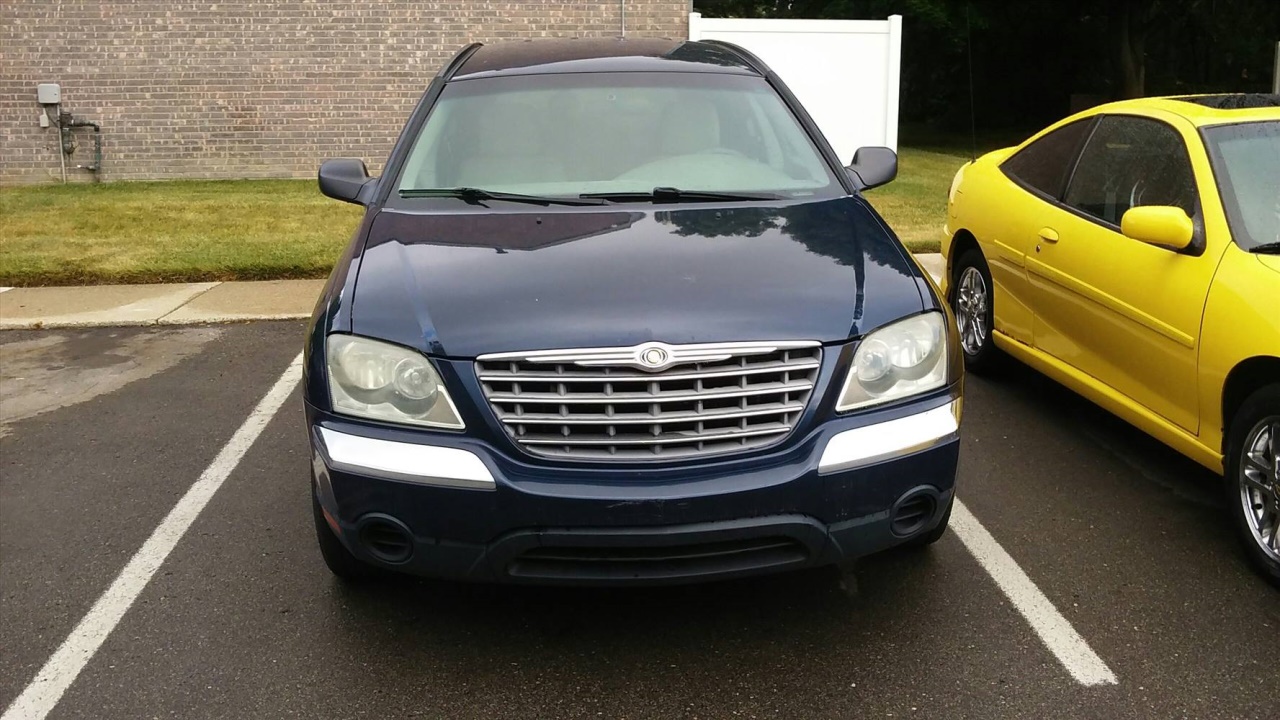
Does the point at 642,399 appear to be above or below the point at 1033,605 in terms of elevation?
above

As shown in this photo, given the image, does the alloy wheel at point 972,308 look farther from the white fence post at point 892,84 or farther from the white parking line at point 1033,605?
the white fence post at point 892,84

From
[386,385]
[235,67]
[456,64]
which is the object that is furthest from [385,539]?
[235,67]

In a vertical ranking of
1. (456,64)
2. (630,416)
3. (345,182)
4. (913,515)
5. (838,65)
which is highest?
(456,64)

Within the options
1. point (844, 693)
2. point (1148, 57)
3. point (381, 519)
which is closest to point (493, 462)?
point (381, 519)

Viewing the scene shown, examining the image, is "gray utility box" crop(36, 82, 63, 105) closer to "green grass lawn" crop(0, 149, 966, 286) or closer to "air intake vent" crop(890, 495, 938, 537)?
"green grass lawn" crop(0, 149, 966, 286)

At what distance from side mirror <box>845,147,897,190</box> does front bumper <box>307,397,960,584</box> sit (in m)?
1.69

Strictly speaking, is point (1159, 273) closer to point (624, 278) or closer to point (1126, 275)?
point (1126, 275)

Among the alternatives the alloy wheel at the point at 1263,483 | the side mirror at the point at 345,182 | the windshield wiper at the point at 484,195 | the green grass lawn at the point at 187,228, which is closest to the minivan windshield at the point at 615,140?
the windshield wiper at the point at 484,195

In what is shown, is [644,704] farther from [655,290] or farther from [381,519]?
[655,290]

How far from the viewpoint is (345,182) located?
4684 mm

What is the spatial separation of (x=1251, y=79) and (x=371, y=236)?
3393 cm

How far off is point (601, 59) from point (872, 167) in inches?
47.3

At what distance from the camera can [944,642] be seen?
136 inches

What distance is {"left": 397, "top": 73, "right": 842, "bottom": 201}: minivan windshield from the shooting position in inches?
169
